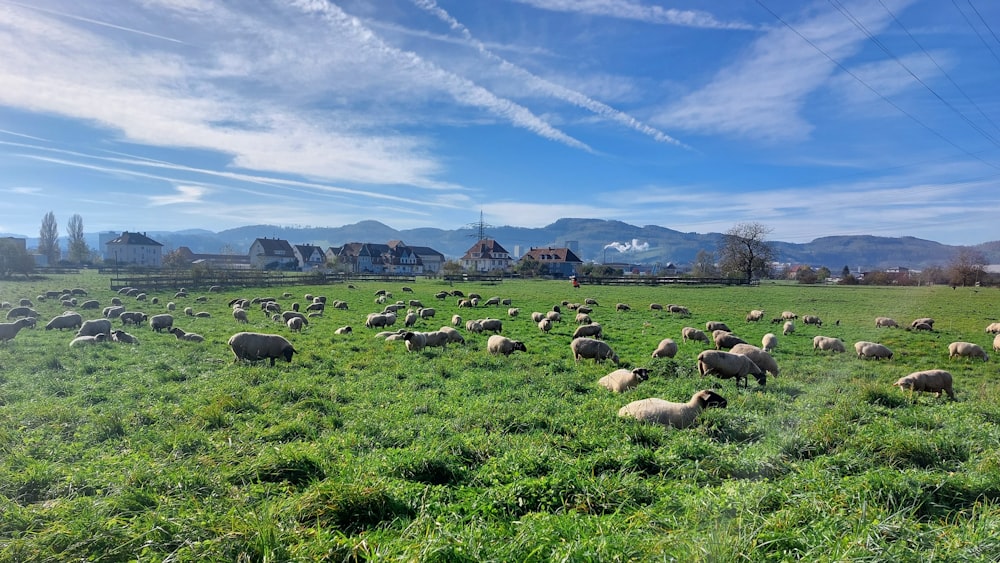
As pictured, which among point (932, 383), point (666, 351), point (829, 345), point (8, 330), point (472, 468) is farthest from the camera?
point (829, 345)

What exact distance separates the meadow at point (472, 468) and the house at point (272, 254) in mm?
118777

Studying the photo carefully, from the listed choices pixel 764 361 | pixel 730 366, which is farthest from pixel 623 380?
pixel 764 361

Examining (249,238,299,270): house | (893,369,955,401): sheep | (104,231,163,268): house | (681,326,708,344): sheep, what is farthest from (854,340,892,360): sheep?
(104,231,163,268): house

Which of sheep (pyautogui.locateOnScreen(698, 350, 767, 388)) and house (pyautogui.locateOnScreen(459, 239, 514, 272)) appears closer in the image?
sheep (pyautogui.locateOnScreen(698, 350, 767, 388))

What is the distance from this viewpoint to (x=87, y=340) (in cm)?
1584

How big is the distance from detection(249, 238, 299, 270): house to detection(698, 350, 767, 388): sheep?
12325 centimetres

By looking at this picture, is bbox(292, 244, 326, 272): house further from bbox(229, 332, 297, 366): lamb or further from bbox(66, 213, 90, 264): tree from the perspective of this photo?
bbox(229, 332, 297, 366): lamb

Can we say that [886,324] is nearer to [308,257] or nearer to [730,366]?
[730,366]

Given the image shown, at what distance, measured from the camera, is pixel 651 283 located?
68688mm

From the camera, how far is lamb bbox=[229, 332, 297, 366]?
1379 cm

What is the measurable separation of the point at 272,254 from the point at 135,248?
32531 millimetres

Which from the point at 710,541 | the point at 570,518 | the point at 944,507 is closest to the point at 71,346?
the point at 570,518

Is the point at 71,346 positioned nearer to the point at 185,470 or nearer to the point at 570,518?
the point at 185,470

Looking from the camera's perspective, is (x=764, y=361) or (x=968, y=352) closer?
(x=764, y=361)
